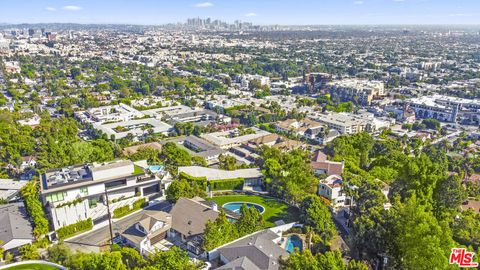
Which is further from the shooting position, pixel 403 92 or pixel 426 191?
pixel 403 92

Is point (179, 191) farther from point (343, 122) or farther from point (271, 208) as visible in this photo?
point (343, 122)

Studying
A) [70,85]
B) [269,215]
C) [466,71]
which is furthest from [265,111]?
[466,71]

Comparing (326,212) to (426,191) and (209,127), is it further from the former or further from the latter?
(209,127)

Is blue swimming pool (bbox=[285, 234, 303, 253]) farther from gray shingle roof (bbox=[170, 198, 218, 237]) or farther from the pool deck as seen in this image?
gray shingle roof (bbox=[170, 198, 218, 237])

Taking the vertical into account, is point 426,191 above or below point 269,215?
above

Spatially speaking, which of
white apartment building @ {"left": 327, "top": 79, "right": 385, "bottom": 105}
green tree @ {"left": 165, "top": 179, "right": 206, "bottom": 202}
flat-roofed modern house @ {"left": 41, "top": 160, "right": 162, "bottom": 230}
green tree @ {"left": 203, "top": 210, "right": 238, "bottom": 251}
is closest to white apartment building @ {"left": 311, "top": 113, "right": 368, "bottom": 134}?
white apartment building @ {"left": 327, "top": 79, "right": 385, "bottom": 105}

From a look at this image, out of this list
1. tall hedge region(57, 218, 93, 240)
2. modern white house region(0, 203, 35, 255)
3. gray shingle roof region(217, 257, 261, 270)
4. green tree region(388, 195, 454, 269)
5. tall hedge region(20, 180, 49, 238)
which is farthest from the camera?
tall hedge region(57, 218, 93, 240)
